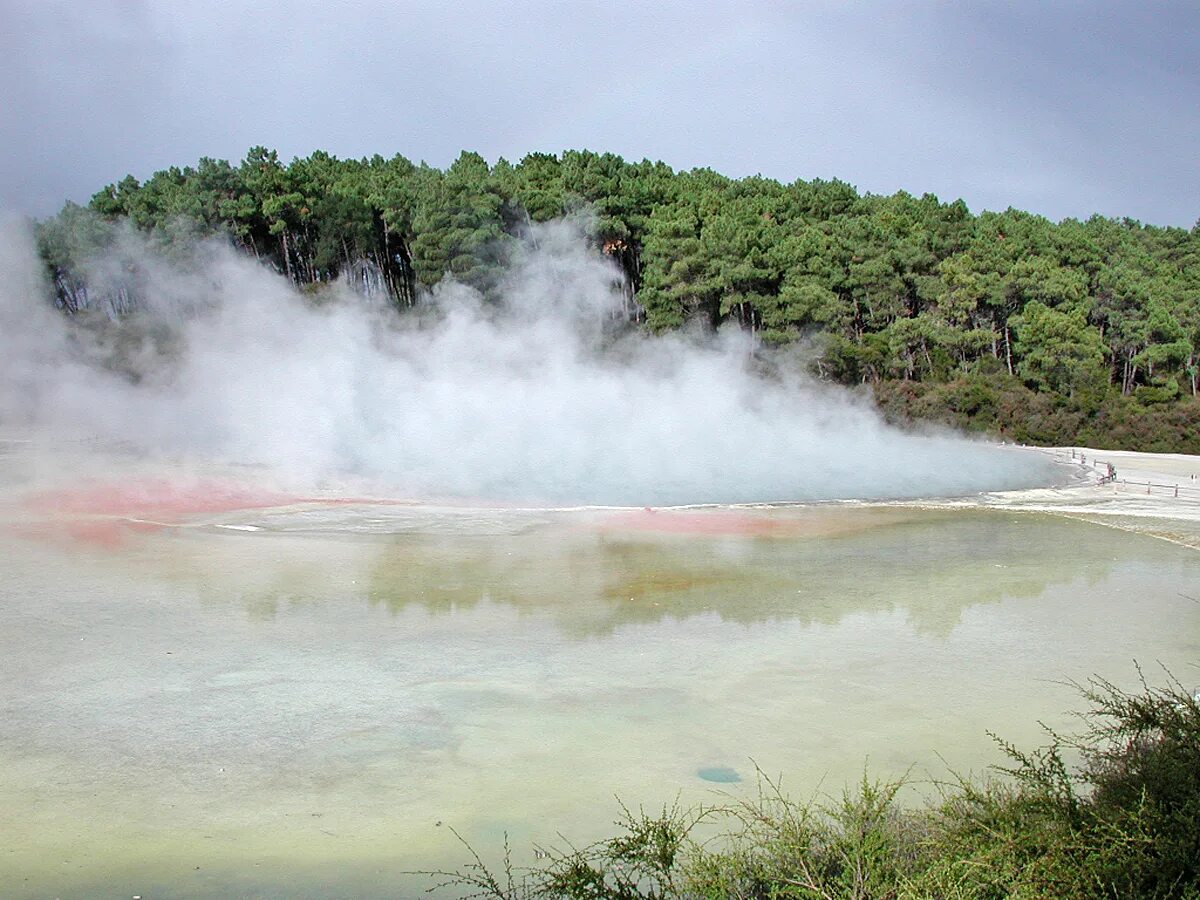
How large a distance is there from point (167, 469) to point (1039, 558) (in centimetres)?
1430

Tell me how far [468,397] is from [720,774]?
1814 cm

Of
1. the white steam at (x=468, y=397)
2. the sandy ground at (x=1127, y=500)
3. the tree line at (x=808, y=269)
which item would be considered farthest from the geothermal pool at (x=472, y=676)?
the tree line at (x=808, y=269)

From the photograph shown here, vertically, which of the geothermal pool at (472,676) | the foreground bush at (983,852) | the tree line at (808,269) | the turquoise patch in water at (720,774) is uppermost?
the tree line at (808,269)

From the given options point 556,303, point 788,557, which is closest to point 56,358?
point 556,303

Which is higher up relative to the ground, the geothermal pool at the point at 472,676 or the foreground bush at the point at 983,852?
the foreground bush at the point at 983,852

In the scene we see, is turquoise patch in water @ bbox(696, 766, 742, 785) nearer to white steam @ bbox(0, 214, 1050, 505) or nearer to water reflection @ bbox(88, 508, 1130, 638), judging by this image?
water reflection @ bbox(88, 508, 1130, 638)

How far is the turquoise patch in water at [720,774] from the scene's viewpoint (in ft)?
17.1

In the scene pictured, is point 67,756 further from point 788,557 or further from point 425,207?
point 425,207

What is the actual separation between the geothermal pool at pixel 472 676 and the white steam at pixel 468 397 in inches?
205

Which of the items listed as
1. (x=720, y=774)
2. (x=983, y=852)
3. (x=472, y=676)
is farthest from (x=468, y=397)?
(x=983, y=852)

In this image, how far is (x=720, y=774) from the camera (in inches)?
208

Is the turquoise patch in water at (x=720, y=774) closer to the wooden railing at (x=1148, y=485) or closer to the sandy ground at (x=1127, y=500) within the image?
the sandy ground at (x=1127, y=500)

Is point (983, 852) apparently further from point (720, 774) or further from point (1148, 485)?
point (1148, 485)

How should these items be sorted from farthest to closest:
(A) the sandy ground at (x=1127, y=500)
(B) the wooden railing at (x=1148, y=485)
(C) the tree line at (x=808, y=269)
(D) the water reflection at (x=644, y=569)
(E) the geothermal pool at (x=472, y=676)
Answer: (C) the tree line at (x=808, y=269) < (B) the wooden railing at (x=1148, y=485) < (A) the sandy ground at (x=1127, y=500) < (D) the water reflection at (x=644, y=569) < (E) the geothermal pool at (x=472, y=676)
